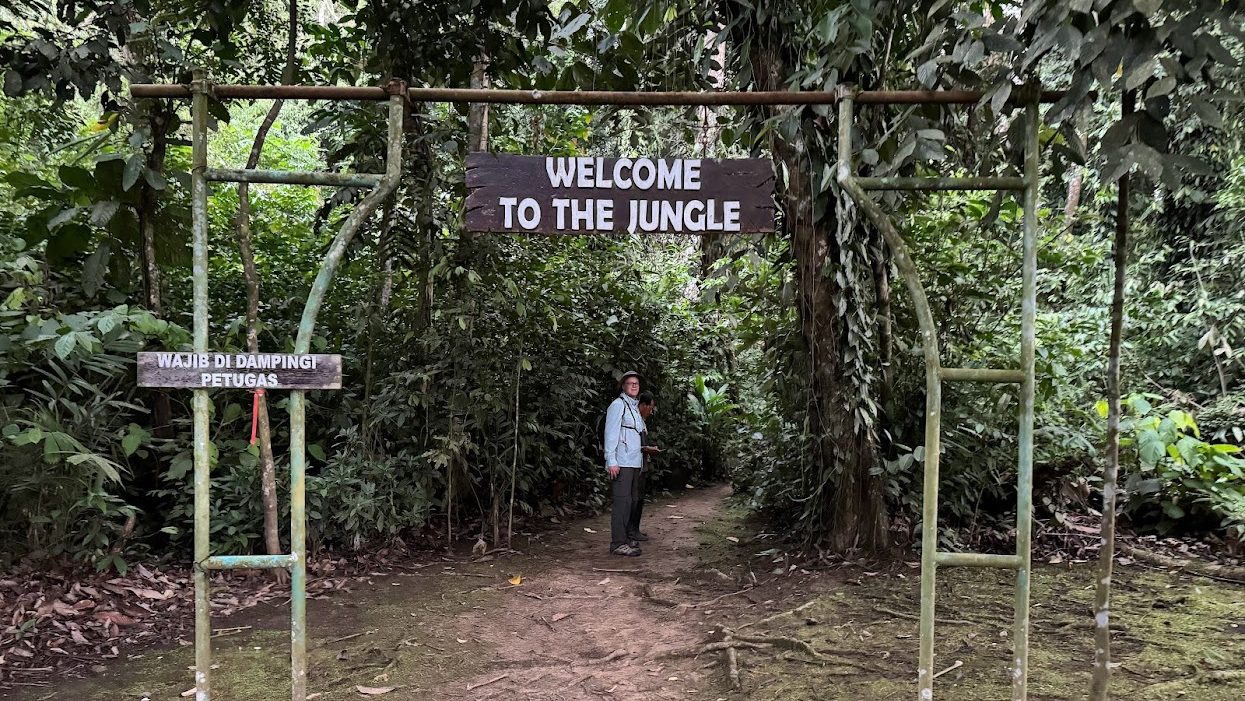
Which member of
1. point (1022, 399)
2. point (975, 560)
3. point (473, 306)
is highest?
point (473, 306)

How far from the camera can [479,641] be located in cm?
419

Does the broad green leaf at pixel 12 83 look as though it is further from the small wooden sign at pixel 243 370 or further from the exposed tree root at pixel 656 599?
the exposed tree root at pixel 656 599


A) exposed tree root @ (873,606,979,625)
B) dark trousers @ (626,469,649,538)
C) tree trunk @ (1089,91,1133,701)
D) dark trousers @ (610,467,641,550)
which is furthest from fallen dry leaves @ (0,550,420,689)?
tree trunk @ (1089,91,1133,701)

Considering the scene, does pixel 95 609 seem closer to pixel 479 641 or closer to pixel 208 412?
pixel 479 641

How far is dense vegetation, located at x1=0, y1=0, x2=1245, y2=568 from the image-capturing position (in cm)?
437

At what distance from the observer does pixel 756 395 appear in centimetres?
781

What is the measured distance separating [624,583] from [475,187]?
3523 millimetres

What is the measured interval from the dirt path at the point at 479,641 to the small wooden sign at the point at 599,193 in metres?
2.17

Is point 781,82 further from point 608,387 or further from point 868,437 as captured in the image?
point 608,387

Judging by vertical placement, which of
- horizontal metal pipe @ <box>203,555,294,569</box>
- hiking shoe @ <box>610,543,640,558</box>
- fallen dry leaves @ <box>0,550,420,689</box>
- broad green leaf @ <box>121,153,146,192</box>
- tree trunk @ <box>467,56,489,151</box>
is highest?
tree trunk @ <box>467,56,489,151</box>

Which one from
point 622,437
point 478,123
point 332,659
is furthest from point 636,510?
point 478,123

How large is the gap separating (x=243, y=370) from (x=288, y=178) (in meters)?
0.67

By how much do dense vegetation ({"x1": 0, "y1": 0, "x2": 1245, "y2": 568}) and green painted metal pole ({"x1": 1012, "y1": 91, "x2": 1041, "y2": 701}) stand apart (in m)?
1.03

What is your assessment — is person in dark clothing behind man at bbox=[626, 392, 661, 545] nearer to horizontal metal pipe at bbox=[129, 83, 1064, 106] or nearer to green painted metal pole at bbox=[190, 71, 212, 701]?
horizontal metal pipe at bbox=[129, 83, 1064, 106]
